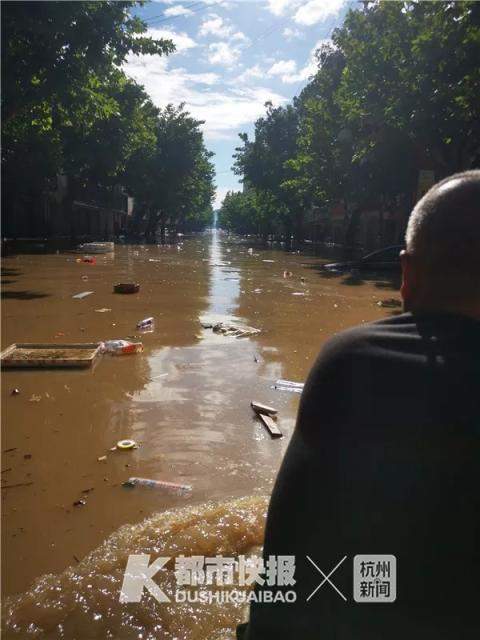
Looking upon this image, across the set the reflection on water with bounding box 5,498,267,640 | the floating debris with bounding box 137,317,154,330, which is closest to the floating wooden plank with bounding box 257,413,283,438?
the reflection on water with bounding box 5,498,267,640

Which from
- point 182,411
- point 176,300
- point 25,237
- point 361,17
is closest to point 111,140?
point 25,237

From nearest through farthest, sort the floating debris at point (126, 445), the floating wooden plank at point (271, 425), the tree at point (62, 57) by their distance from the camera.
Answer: the floating debris at point (126, 445)
the floating wooden plank at point (271, 425)
the tree at point (62, 57)

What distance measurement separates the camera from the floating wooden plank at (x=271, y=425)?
14.8 feet

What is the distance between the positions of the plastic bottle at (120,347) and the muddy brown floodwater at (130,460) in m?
0.18

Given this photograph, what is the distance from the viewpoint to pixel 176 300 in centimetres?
1211

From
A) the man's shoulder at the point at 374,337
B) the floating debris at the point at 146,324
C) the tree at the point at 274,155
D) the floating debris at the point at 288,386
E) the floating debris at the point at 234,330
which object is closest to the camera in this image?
the man's shoulder at the point at 374,337

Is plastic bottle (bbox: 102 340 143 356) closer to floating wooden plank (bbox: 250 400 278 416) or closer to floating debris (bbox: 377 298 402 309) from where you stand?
floating wooden plank (bbox: 250 400 278 416)

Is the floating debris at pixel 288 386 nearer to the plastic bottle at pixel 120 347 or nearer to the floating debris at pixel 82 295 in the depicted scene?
the plastic bottle at pixel 120 347

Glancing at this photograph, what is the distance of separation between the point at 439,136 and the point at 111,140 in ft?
66.5

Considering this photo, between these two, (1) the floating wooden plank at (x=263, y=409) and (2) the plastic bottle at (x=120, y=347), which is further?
(2) the plastic bottle at (x=120, y=347)

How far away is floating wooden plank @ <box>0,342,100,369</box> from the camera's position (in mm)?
6223

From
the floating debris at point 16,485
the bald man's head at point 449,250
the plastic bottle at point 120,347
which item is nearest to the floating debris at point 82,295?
the plastic bottle at point 120,347

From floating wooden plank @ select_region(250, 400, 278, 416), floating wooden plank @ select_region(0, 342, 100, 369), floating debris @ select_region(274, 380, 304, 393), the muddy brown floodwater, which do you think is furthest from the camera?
floating wooden plank @ select_region(0, 342, 100, 369)

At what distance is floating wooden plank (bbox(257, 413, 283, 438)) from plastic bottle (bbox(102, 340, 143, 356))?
264 cm
